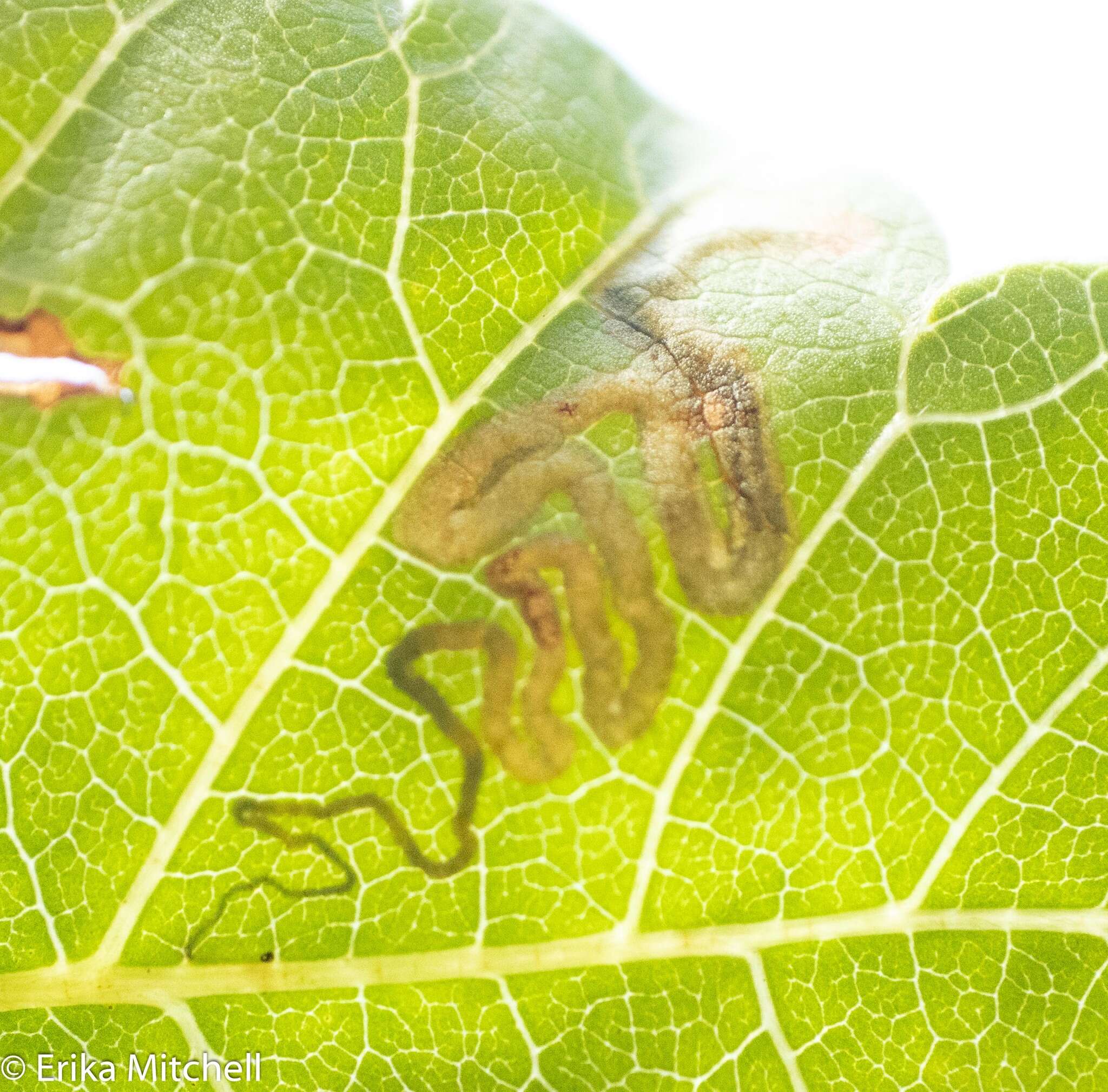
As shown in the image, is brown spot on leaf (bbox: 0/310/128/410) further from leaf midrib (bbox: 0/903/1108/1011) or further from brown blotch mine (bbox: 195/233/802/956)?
leaf midrib (bbox: 0/903/1108/1011)

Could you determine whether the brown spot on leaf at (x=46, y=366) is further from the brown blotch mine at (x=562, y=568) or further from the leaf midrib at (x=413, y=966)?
the leaf midrib at (x=413, y=966)

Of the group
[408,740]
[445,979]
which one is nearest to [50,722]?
[408,740]

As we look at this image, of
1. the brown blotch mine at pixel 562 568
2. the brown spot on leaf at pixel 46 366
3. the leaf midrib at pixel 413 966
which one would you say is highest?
the brown blotch mine at pixel 562 568

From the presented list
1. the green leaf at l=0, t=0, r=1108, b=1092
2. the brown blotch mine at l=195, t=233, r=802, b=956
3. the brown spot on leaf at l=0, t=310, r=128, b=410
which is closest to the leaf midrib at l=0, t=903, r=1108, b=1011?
the green leaf at l=0, t=0, r=1108, b=1092

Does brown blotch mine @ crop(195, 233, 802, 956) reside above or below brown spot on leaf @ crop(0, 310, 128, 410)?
above

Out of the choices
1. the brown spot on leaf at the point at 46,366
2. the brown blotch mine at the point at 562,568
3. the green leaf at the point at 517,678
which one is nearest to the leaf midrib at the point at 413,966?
the green leaf at the point at 517,678
